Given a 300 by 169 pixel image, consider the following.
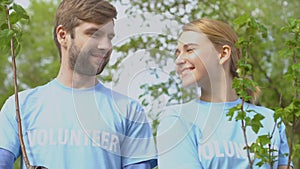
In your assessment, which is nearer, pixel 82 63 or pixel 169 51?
pixel 82 63

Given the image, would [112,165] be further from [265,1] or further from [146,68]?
[265,1]

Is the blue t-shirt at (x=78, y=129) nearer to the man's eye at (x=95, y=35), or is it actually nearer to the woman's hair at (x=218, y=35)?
the man's eye at (x=95, y=35)

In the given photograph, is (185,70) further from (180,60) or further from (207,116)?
(207,116)

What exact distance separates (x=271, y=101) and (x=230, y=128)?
2674mm

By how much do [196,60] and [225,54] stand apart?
0.13 meters

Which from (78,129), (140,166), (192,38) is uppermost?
(192,38)

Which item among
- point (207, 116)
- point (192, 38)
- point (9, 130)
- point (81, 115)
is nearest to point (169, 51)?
point (192, 38)

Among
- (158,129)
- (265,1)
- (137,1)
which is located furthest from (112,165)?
(265,1)

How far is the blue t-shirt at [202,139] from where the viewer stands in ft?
5.97

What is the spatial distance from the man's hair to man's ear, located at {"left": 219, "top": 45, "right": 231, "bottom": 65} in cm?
37

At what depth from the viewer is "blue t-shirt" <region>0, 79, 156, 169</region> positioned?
5.80 feet

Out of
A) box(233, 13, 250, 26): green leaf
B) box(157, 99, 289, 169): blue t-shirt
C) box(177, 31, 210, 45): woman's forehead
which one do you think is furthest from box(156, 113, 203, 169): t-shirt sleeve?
box(233, 13, 250, 26): green leaf

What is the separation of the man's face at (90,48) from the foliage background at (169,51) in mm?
60

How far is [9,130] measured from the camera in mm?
1776
